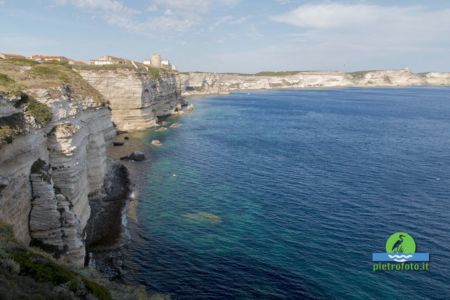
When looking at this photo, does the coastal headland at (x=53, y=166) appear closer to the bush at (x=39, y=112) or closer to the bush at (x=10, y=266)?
the bush at (x=39, y=112)

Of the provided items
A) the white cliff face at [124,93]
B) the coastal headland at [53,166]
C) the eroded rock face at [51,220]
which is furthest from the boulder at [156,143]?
the eroded rock face at [51,220]

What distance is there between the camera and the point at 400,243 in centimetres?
3525

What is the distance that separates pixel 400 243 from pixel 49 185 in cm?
3170

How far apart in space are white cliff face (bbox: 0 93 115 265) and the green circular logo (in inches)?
1081

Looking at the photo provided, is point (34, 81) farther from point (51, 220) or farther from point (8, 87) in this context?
point (51, 220)

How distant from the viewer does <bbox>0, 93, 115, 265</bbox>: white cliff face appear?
72.8 ft

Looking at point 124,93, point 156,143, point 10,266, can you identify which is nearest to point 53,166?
point 10,266

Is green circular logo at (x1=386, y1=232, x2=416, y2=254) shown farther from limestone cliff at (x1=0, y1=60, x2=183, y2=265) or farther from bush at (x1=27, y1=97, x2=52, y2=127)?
bush at (x1=27, y1=97, x2=52, y2=127)

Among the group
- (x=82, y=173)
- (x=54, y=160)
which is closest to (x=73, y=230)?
(x=54, y=160)

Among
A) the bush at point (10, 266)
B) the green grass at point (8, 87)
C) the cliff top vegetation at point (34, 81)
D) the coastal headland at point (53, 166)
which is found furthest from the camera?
the cliff top vegetation at point (34, 81)

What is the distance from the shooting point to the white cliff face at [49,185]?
72.8ft

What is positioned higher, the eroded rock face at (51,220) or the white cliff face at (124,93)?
the white cliff face at (124,93)

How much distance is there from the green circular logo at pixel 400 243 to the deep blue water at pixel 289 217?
0.58 m

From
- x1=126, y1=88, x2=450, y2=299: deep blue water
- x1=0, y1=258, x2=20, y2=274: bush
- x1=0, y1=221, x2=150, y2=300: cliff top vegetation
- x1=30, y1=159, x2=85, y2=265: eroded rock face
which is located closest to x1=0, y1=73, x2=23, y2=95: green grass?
x1=30, y1=159, x2=85, y2=265: eroded rock face
